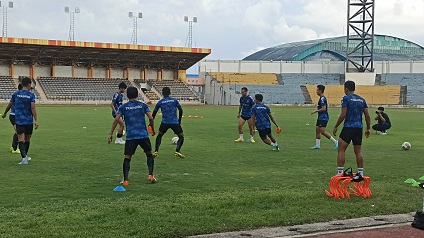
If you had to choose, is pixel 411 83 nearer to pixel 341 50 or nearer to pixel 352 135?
pixel 341 50

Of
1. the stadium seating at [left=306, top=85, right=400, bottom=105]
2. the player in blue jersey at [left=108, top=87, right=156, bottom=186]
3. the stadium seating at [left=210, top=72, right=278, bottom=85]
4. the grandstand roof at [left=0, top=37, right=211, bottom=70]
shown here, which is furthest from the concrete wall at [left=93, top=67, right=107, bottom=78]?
the player in blue jersey at [left=108, top=87, right=156, bottom=186]

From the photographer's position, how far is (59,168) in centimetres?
1255

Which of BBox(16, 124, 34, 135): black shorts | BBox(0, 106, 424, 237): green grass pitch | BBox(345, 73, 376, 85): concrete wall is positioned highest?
BBox(345, 73, 376, 85): concrete wall

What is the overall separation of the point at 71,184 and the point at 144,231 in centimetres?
399

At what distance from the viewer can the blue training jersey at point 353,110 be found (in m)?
10.6

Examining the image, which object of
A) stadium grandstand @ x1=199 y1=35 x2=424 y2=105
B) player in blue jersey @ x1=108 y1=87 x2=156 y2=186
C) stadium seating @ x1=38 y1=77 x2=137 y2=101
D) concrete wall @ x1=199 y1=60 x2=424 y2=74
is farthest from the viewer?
concrete wall @ x1=199 y1=60 x2=424 y2=74

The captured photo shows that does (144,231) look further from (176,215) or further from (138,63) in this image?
(138,63)

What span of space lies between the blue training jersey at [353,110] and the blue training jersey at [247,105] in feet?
29.9

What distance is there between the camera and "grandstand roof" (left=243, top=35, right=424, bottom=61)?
338 ft

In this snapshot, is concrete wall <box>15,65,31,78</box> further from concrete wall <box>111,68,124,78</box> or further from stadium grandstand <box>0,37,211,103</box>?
concrete wall <box>111,68,124,78</box>

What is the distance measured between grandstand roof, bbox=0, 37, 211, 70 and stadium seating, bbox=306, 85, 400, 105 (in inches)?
743

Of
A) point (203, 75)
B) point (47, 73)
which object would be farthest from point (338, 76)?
point (47, 73)

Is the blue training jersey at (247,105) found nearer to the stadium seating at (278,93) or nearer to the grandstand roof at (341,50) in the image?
the stadium seating at (278,93)

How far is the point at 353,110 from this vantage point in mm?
10648
